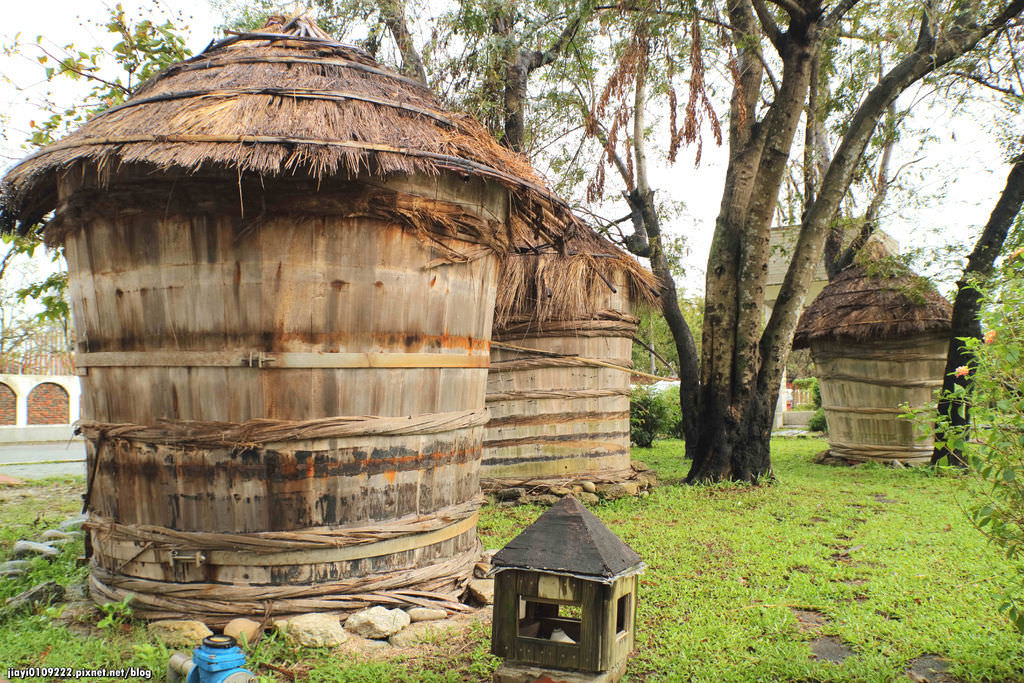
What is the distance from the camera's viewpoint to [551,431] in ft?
26.9

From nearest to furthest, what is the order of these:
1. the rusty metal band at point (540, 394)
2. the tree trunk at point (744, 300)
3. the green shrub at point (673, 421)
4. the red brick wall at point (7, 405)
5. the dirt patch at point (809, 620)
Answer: the dirt patch at point (809, 620), the rusty metal band at point (540, 394), the tree trunk at point (744, 300), the green shrub at point (673, 421), the red brick wall at point (7, 405)

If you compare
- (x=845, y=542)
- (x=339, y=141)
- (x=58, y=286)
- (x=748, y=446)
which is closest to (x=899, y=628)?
(x=845, y=542)

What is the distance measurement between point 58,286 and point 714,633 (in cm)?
629

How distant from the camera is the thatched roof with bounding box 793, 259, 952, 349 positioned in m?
10.3

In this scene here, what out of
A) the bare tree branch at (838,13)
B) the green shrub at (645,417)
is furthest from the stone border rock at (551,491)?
the green shrub at (645,417)

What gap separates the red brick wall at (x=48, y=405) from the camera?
19.3 metres

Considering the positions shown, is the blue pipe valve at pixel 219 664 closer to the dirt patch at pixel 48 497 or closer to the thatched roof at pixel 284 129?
the thatched roof at pixel 284 129

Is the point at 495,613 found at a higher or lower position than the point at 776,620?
higher

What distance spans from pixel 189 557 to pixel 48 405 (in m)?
19.1

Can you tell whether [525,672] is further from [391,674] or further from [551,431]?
[551,431]

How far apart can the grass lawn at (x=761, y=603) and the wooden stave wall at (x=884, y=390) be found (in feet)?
9.55

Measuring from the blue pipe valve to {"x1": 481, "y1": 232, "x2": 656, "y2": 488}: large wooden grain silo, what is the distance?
5.17 meters

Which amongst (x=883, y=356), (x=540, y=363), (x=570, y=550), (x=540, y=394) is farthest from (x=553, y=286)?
(x=883, y=356)

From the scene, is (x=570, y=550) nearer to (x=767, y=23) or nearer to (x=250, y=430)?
(x=250, y=430)
